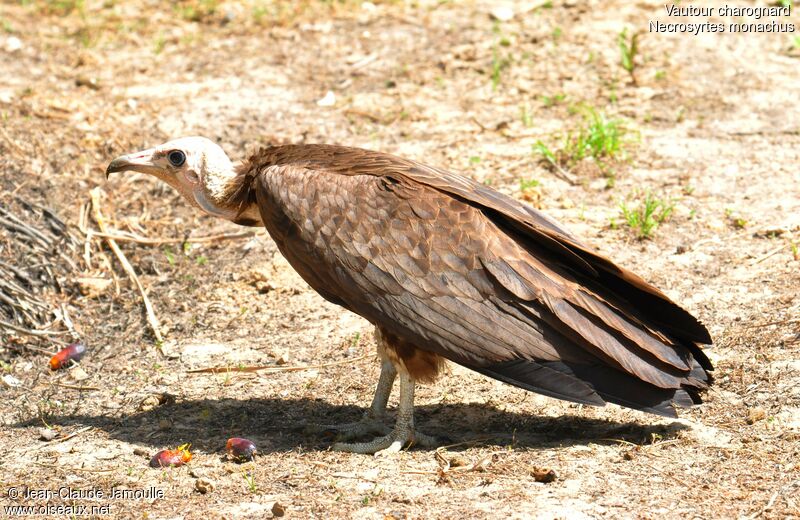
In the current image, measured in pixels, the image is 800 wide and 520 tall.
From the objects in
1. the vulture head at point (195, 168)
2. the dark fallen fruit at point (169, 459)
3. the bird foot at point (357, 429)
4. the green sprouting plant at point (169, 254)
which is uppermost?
the vulture head at point (195, 168)

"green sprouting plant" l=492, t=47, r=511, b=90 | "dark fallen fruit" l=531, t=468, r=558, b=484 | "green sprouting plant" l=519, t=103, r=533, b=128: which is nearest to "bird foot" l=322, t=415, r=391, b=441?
"dark fallen fruit" l=531, t=468, r=558, b=484

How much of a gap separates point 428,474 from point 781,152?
14.6 feet

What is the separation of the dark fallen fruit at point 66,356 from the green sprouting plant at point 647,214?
3641 mm

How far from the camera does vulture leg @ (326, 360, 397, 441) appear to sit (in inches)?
213

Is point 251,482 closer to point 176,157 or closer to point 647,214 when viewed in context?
point 176,157

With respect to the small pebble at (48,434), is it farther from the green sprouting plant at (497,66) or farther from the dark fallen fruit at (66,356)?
the green sprouting plant at (497,66)

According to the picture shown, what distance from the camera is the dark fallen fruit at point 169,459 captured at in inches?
194

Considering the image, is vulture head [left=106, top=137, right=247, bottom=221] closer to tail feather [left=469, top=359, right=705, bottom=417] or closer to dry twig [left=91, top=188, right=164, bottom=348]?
dry twig [left=91, top=188, right=164, bottom=348]

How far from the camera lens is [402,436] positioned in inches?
204

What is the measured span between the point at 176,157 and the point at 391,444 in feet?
6.65

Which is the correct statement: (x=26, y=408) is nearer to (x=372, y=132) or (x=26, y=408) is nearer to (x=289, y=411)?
(x=289, y=411)

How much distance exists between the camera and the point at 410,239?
16.2ft

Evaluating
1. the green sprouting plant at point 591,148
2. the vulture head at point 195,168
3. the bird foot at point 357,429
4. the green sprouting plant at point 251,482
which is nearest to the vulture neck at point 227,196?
the vulture head at point 195,168

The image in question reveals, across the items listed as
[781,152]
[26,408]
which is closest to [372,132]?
[781,152]
